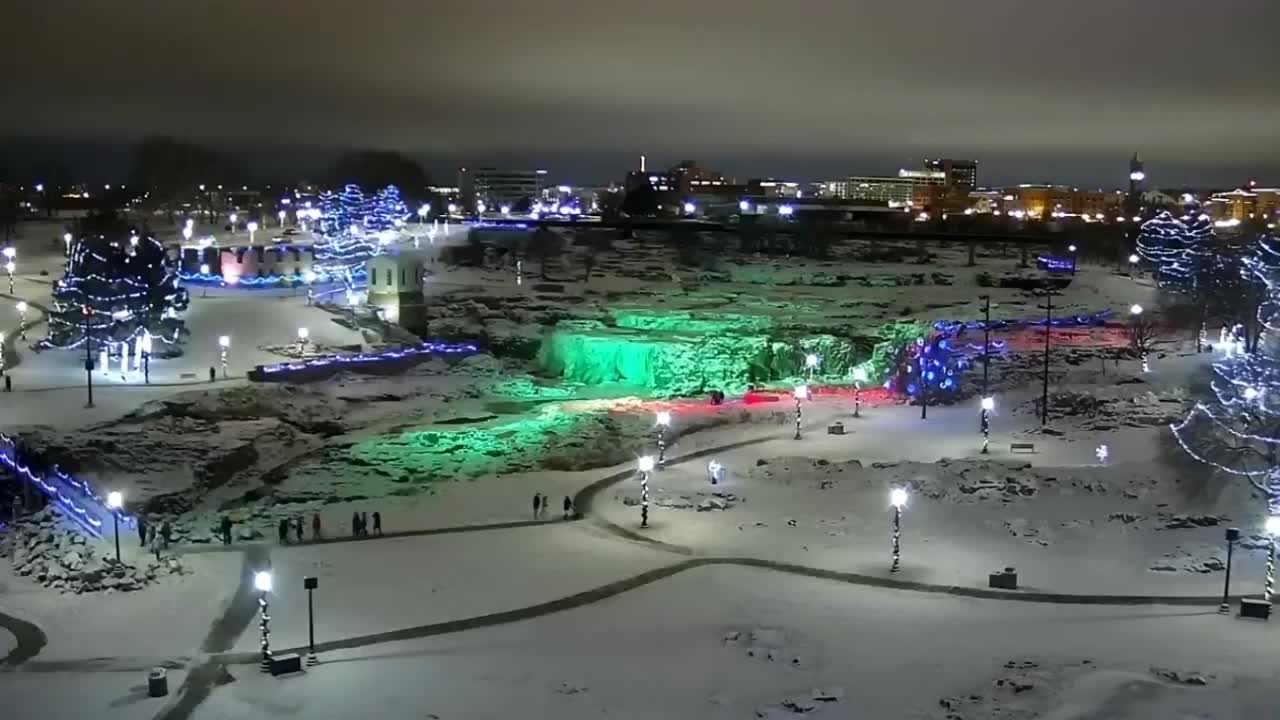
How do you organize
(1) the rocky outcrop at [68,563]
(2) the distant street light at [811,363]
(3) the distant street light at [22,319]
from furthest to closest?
(2) the distant street light at [811,363]
(3) the distant street light at [22,319]
(1) the rocky outcrop at [68,563]

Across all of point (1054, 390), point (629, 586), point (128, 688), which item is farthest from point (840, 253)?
point (128, 688)

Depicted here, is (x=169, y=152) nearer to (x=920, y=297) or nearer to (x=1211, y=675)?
(x=920, y=297)

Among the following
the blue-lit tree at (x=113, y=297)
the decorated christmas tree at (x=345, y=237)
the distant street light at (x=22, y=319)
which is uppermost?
the decorated christmas tree at (x=345, y=237)

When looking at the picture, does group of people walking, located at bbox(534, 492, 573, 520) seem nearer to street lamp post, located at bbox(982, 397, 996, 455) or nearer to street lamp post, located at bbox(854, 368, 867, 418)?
street lamp post, located at bbox(982, 397, 996, 455)

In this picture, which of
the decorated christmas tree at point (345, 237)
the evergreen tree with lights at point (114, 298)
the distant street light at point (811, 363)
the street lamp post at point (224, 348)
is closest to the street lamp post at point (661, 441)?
the distant street light at point (811, 363)

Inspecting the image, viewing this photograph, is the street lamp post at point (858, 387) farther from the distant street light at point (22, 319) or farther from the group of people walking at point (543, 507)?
the distant street light at point (22, 319)

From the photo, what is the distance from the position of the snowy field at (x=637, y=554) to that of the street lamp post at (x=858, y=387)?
754 mm

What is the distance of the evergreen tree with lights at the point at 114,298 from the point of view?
174 ft

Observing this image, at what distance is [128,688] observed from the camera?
72.4ft

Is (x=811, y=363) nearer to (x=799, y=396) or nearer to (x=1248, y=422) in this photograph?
(x=799, y=396)

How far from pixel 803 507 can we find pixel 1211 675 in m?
16.6

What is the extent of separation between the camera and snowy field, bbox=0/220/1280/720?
22266mm

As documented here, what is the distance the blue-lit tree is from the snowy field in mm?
1919

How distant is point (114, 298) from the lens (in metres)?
53.4
